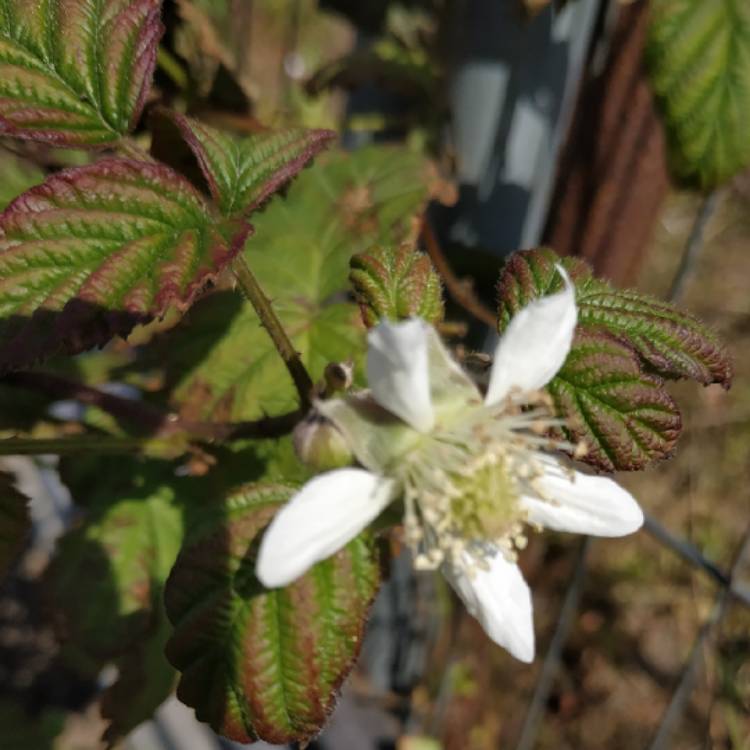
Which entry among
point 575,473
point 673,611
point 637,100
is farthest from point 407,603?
point 575,473

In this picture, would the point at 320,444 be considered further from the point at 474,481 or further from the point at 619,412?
the point at 619,412

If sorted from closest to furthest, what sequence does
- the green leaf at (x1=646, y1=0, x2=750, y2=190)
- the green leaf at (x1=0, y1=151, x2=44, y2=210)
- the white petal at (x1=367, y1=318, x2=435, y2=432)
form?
1. the white petal at (x1=367, y1=318, x2=435, y2=432)
2. the green leaf at (x1=646, y1=0, x2=750, y2=190)
3. the green leaf at (x1=0, y1=151, x2=44, y2=210)

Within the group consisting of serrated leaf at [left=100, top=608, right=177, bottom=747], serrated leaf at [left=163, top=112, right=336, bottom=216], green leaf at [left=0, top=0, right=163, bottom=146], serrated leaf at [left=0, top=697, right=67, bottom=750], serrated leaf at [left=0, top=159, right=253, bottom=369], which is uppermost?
green leaf at [left=0, top=0, right=163, bottom=146]

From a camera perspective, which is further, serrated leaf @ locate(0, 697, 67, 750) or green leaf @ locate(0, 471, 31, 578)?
serrated leaf @ locate(0, 697, 67, 750)

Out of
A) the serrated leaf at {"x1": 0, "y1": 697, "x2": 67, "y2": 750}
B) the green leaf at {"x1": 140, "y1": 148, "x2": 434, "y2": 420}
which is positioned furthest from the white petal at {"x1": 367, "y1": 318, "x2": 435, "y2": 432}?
the serrated leaf at {"x1": 0, "y1": 697, "x2": 67, "y2": 750}

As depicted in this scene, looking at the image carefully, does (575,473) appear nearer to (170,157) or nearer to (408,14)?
(170,157)

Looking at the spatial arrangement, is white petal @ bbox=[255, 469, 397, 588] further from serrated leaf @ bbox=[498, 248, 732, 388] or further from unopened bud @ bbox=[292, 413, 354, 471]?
serrated leaf @ bbox=[498, 248, 732, 388]

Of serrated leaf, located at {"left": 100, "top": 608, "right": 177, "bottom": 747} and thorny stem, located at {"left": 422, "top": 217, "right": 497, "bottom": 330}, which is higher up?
thorny stem, located at {"left": 422, "top": 217, "right": 497, "bottom": 330}
